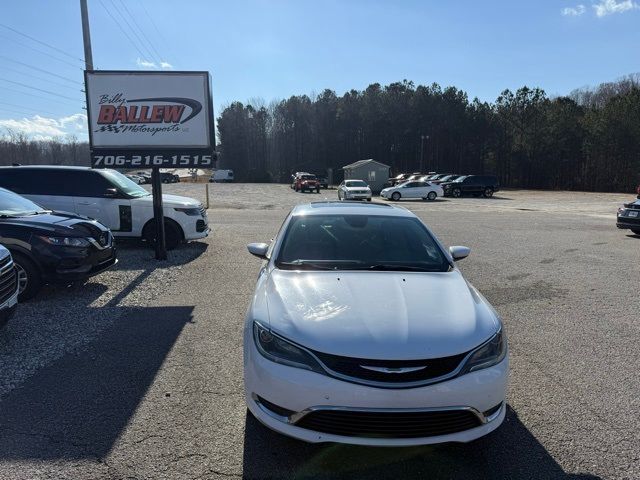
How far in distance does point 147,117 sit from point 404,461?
28.2 feet

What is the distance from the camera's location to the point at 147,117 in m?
9.44

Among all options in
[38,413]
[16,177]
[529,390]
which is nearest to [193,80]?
[16,177]

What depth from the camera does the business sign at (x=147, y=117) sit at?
30.5 feet

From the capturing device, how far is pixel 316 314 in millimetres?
3043

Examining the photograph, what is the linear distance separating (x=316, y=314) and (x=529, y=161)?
73.6m

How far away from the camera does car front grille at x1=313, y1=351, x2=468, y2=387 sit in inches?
104

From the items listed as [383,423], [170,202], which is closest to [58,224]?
[170,202]

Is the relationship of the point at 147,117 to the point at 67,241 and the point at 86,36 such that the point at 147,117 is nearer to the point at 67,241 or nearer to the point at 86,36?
the point at 67,241

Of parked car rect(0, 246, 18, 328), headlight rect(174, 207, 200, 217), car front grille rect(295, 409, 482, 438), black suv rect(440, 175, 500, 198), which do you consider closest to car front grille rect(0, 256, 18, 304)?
parked car rect(0, 246, 18, 328)

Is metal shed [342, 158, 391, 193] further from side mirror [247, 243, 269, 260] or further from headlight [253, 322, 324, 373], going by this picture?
headlight [253, 322, 324, 373]

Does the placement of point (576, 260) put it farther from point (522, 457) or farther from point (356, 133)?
point (356, 133)

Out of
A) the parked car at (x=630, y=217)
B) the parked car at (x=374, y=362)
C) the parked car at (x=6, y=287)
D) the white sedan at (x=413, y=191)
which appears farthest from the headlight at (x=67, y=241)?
the white sedan at (x=413, y=191)

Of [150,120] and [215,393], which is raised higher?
[150,120]

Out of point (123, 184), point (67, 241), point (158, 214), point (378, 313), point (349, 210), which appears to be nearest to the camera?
point (378, 313)
